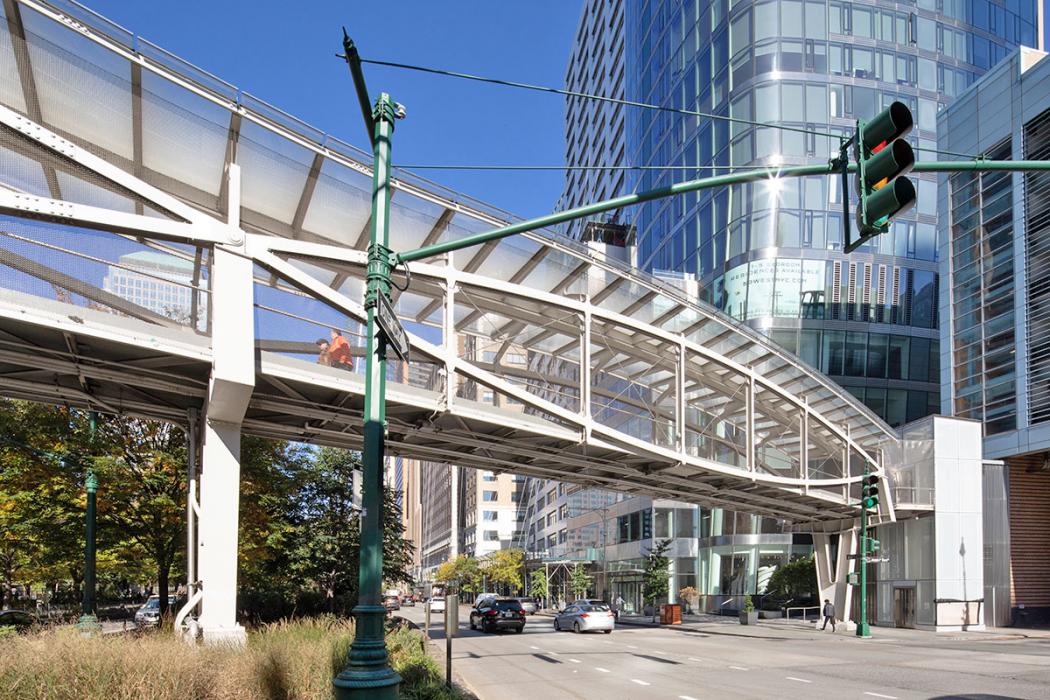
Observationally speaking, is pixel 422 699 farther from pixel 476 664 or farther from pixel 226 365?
pixel 476 664

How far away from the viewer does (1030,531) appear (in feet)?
128

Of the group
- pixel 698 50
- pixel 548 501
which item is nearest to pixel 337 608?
pixel 698 50

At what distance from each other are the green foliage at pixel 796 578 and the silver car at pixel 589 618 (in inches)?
742

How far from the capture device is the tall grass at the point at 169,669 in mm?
8977

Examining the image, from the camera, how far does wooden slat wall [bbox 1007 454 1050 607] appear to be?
37969mm

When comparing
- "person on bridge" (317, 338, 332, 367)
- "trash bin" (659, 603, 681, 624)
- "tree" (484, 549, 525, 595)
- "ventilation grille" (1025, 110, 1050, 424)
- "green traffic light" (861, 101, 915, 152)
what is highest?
"ventilation grille" (1025, 110, 1050, 424)

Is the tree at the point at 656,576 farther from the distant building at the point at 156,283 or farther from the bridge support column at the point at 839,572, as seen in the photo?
the distant building at the point at 156,283

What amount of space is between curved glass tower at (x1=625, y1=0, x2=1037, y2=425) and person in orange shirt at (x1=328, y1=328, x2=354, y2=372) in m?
37.5

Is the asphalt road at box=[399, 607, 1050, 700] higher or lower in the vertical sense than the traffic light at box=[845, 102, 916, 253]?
lower

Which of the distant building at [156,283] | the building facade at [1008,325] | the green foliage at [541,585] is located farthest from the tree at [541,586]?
the distant building at [156,283]

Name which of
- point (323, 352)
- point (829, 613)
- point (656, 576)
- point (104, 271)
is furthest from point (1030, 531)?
point (104, 271)

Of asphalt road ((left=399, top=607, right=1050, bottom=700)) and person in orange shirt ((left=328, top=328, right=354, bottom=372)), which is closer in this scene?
asphalt road ((left=399, top=607, right=1050, bottom=700))

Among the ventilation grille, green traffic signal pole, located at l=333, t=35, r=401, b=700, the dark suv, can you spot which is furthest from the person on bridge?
the ventilation grille

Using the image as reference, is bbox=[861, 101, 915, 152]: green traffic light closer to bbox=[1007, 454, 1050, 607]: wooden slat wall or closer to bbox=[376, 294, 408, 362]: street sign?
bbox=[376, 294, 408, 362]: street sign
